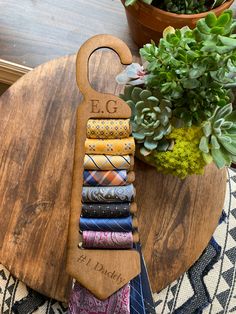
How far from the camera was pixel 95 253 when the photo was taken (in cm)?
78

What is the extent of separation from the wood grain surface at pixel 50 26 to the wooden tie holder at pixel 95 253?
0.67 metres

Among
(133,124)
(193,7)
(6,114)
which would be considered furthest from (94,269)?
(193,7)

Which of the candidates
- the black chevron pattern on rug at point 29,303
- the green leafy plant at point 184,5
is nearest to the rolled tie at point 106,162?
the black chevron pattern on rug at point 29,303

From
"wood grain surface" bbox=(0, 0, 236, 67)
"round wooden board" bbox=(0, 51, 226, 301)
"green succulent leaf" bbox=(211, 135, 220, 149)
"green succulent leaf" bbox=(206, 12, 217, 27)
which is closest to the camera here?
"green succulent leaf" bbox=(206, 12, 217, 27)

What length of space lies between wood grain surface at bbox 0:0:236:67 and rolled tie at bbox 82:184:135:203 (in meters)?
0.80

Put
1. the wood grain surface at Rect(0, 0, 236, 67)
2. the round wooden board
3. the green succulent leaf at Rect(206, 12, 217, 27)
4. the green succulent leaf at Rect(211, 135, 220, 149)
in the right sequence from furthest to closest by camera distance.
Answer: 1. the wood grain surface at Rect(0, 0, 236, 67)
2. the round wooden board
3. the green succulent leaf at Rect(211, 135, 220, 149)
4. the green succulent leaf at Rect(206, 12, 217, 27)

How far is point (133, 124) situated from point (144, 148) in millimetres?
53

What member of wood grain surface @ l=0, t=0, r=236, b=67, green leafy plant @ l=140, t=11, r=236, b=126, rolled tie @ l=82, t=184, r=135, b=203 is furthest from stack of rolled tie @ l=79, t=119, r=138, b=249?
wood grain surface @ l=0, t=0, r=236, b=67

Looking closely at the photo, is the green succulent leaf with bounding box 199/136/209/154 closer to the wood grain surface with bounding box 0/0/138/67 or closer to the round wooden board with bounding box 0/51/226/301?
the round wooden board with bounding box 0/51/226/301

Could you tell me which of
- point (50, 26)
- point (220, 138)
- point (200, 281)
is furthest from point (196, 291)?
point (50, 26)

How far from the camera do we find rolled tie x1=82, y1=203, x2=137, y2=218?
2.59 ft

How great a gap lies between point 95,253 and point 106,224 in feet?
0.18

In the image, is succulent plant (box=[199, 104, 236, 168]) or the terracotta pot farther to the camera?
the terracotta pot

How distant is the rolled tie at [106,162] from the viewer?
2.66ft
